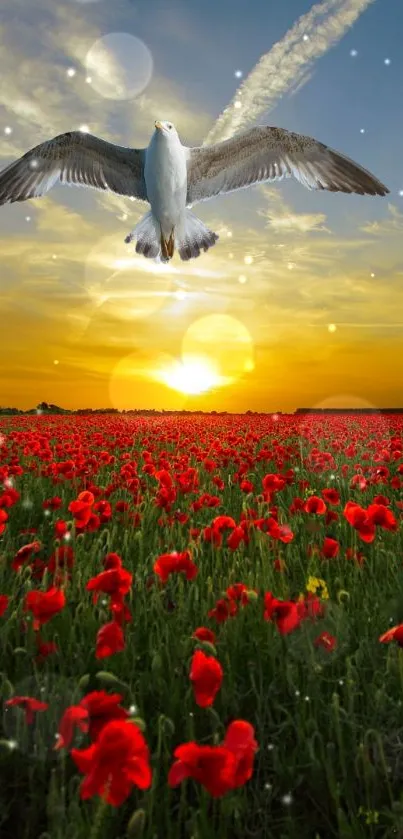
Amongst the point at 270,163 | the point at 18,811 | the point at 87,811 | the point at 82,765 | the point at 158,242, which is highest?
the point at 270,163

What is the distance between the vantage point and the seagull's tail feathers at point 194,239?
13.4m

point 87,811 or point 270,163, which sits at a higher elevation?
point 270,163

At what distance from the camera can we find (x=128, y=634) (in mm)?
2531

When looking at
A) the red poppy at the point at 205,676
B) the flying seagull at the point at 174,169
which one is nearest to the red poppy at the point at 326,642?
the red poppy at the point at 205,676

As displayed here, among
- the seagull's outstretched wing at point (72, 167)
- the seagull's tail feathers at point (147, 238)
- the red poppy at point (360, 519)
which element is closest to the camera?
the red poppy at point (360, 519)

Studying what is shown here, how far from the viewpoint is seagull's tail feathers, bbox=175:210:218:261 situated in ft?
44.1

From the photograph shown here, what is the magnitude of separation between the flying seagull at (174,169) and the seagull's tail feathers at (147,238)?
547mm

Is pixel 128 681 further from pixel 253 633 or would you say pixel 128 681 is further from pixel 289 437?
pixel 289 437

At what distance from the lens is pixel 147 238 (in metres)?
13.3

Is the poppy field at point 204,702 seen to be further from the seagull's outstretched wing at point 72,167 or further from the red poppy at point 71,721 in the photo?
the seagull's outstretched wing at point 72,167

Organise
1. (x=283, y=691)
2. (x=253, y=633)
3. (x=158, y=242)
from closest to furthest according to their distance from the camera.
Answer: (x=283, y=691) < (x=253, y=633) < (x=158, y=242)

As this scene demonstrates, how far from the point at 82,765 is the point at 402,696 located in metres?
1.38

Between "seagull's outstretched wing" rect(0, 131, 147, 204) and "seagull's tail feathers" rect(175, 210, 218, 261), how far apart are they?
1.70 metres

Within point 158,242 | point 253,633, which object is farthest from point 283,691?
point 158,242
